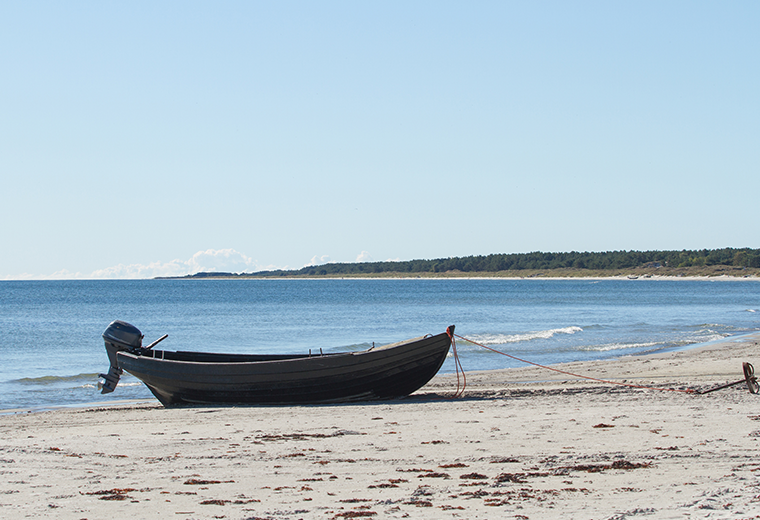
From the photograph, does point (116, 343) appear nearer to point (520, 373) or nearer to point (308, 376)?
point (308, 376)

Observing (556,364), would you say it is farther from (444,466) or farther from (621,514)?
(621,514)

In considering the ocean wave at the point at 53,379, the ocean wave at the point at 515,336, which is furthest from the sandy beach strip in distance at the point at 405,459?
the ocean wave at the point at 515,336

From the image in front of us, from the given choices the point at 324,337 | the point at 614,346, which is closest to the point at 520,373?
the point at 614,346

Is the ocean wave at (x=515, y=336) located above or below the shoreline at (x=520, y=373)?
below

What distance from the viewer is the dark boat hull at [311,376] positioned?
1301 centimetres

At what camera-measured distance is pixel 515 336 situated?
99.1 ft

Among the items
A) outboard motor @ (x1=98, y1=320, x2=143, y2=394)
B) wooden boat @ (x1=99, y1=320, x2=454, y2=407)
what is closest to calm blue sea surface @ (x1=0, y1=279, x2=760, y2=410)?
outboard motor @ (x1=98, y1=320, x2=143, y2=394)

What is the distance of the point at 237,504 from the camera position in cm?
621

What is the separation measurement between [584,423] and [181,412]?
718 centimetres

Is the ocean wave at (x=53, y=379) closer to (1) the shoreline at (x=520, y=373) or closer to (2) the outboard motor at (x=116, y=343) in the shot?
(1) the shoreline at (x=520, y=373)

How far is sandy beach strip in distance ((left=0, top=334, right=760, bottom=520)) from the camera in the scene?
6.03 metres

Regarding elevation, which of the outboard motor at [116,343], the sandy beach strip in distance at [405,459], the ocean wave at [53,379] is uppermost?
the outboard motor at [116,343]

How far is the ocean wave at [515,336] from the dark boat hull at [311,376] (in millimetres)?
14915

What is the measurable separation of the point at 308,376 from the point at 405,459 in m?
5.34
